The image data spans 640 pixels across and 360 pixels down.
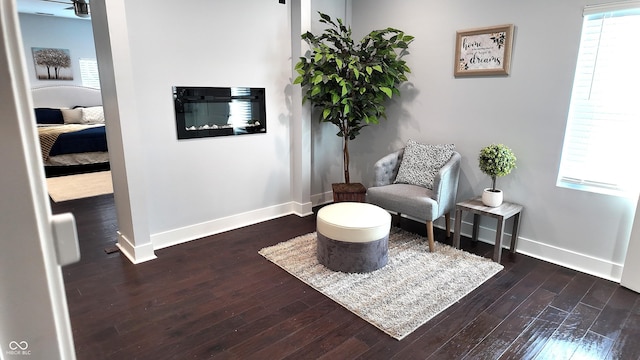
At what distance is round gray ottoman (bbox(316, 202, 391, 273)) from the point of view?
2.72 m

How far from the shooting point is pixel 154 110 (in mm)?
3059

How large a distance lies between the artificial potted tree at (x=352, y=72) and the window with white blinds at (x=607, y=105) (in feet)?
4.75

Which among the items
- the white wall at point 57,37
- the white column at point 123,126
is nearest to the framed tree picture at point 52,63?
the white wall at point 57,37

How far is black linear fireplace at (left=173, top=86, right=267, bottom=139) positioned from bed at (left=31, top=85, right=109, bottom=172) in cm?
247

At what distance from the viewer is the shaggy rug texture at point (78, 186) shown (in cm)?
471

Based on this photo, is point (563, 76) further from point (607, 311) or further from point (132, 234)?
point (132, 234)

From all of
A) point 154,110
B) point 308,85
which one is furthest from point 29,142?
point 308,85

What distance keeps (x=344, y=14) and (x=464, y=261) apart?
2942 millimetres

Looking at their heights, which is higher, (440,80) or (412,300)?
(440,80)

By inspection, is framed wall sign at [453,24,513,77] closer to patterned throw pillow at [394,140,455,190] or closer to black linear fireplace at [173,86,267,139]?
patterned throw pillow at [394,140,455,190]

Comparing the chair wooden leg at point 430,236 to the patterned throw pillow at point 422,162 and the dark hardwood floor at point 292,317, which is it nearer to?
the patterned throw pillow at point 422,162

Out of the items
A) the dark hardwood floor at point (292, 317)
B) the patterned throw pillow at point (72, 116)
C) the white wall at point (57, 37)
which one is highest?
the white wall at point (57, 37)

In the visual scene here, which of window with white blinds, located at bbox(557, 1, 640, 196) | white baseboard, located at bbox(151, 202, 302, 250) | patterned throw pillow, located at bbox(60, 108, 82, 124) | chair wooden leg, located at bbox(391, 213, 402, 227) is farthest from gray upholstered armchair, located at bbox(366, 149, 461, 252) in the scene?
patterned throw pillow, located at bbox(60, 108, 82, 124)

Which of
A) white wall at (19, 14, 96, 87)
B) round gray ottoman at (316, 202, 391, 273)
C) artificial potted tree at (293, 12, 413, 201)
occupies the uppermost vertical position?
white wall at (19, 14, 96, 87)
